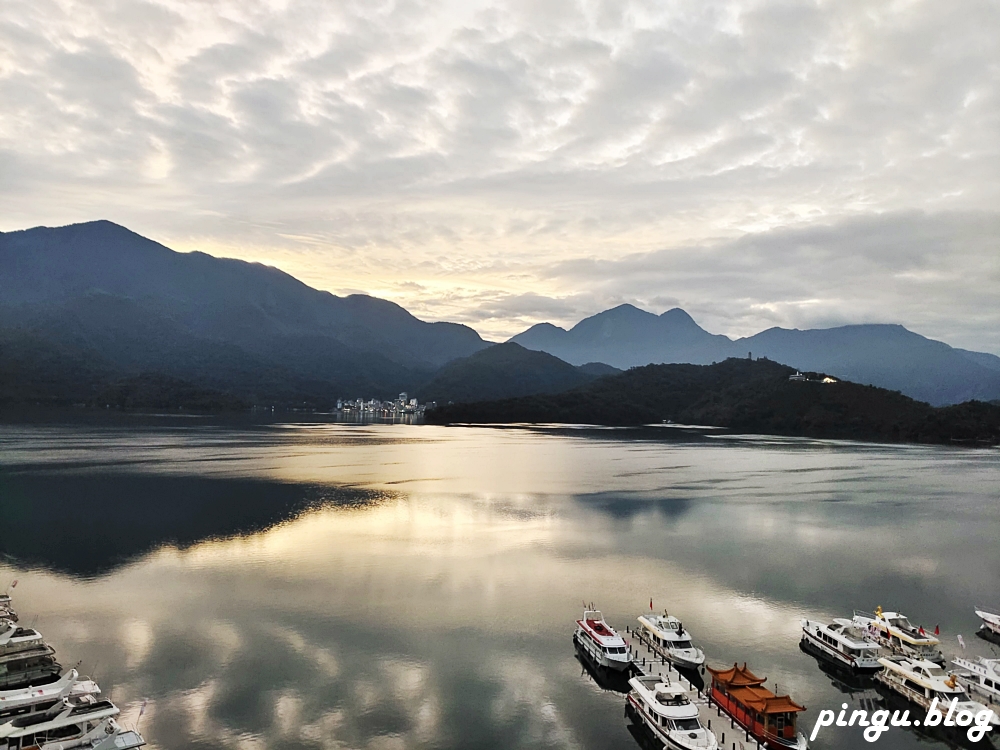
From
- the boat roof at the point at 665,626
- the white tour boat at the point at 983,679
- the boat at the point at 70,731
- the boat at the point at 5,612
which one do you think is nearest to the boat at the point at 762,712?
the boat roof at the point at 665,626

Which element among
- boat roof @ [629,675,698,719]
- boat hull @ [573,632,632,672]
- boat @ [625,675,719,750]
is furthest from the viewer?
boat hull @ [573,632,632,672]

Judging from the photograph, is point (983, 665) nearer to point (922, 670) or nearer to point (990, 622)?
point (922, 670)

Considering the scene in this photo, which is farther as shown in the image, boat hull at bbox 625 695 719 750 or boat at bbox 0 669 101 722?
boat at bbox 0 669 101 722

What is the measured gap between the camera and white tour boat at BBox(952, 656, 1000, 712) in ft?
80.3

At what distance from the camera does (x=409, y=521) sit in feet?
193

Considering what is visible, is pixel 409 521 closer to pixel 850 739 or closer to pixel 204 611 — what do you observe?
pixel 204 611

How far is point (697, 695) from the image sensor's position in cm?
2423

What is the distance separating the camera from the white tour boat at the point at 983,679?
2447 centimetres

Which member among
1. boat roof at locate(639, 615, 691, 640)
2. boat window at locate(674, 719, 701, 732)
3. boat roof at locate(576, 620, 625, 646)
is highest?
boat roof at locate(639, 615, 691, 640)

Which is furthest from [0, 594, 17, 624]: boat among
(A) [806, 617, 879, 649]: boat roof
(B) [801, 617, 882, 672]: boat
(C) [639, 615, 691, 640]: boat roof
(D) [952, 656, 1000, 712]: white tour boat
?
(D) [952, 656, 1000, 712]: white tour boat

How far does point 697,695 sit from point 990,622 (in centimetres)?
1983

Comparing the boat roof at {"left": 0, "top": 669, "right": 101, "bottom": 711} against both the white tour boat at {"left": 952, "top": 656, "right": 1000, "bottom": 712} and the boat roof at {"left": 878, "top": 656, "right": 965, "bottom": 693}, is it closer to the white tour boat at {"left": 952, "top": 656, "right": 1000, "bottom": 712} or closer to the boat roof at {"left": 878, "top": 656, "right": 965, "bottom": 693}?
the boat roof at {"left": 878, "top": 656, "right": 965, "bottom": 693}

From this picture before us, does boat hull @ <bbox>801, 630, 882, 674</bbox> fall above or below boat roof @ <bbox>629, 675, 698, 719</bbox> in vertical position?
below

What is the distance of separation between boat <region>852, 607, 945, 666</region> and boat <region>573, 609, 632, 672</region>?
12086mm
